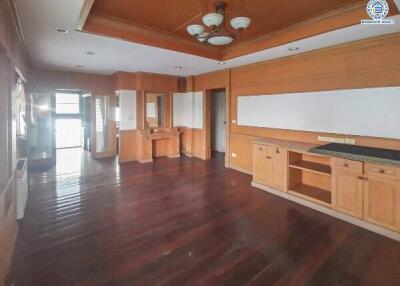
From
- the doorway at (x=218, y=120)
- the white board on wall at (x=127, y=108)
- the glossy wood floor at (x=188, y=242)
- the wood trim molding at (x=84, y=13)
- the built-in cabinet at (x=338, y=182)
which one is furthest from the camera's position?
the doorway at (x=218, y=120)

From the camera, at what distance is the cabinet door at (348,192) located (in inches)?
118

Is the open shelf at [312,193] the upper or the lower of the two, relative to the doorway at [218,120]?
lower

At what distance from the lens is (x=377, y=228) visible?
9.32 ft

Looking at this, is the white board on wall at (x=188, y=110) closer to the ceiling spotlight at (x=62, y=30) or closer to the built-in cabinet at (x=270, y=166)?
the built-in cabinet at (x=270, y=166)

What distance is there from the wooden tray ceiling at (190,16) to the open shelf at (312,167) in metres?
2.03

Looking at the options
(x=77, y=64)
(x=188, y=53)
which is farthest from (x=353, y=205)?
(x=77, y=64)

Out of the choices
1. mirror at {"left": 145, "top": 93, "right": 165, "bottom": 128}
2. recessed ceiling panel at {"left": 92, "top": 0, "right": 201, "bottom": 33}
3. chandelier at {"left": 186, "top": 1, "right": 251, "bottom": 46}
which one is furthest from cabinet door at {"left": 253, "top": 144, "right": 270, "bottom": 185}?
mirror at {"left": 145, "top": 93, "right": 165, "bottom": 128}

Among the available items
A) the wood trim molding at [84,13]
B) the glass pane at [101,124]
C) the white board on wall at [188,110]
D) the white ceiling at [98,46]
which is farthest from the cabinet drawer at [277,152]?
the glass pane at [101,124]

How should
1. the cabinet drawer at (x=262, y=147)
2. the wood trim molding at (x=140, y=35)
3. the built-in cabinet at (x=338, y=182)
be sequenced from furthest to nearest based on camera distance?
the cabinet drawer at (x=262, y=147), the wood trim molding at (x=140, y=35), the built-in cabinet at (x=338, y=182)

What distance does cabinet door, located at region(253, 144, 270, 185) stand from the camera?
171 inches

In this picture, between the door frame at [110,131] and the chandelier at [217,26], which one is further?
the door frame at [110,131]

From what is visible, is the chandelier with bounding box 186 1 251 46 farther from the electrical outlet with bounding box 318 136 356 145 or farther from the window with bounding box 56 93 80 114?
the window with bounding box 56 93 80 114

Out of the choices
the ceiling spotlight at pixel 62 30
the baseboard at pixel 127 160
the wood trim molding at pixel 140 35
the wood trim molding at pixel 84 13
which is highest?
the wood trim molding at pixel 140 35

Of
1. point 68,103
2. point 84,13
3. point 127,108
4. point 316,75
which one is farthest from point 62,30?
point 68,103
